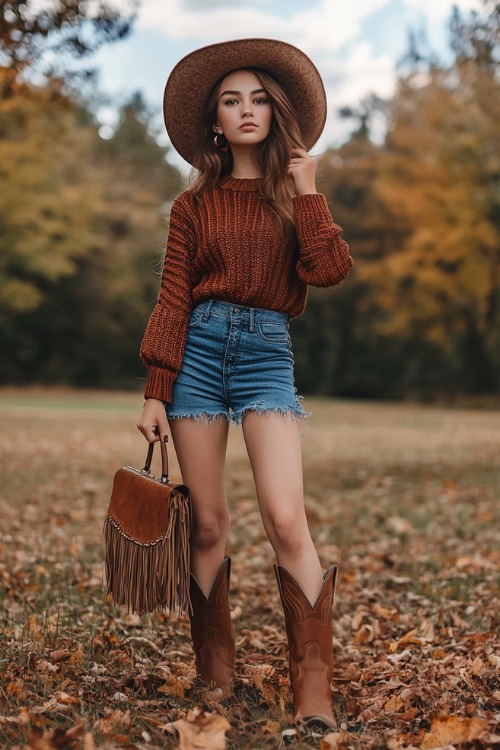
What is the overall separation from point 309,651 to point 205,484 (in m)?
0.67

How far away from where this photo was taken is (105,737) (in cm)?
257

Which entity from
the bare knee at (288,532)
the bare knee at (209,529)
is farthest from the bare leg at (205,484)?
the bare knee at (288,532)

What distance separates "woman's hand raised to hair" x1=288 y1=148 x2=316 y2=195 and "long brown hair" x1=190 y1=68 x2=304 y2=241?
Answer: 0.14ft

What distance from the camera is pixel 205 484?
3.04 meters

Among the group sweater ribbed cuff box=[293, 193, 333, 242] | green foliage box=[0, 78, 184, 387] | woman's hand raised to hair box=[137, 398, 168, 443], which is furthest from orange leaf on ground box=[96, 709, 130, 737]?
green foliage box=[0, 78, 184, 387]

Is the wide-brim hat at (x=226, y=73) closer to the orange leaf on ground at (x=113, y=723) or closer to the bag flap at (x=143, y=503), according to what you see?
the bag flap at (x=143, y=503)

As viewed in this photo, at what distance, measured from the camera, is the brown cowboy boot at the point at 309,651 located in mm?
2730

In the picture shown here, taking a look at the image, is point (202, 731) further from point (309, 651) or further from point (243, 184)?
point (243, 184)

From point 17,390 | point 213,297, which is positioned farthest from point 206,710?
point 17,390

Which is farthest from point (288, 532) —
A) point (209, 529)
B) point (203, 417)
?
point (203, 417)

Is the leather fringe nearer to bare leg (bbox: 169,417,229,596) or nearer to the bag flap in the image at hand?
the bag flap

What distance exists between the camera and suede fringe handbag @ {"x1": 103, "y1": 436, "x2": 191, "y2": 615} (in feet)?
9.32

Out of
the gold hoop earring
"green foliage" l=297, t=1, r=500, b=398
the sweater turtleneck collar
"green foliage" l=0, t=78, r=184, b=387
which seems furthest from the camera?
"green foliage" l=0, t=78, r=184, b=387

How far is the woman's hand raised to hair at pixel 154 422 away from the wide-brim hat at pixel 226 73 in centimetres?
95
